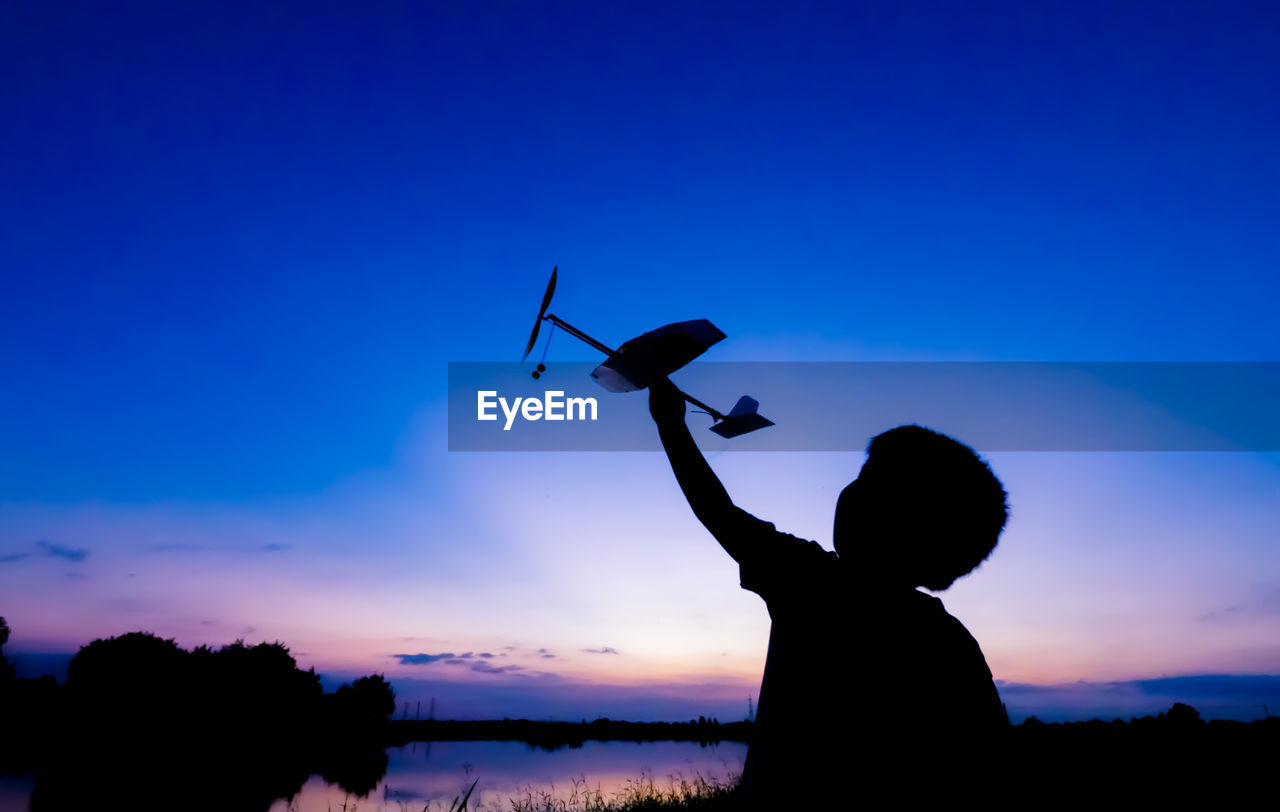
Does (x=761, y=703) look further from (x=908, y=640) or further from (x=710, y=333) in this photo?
(x=710, y=333)

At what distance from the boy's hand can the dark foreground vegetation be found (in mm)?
735

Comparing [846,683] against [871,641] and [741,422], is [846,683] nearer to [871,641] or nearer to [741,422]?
[871,641]

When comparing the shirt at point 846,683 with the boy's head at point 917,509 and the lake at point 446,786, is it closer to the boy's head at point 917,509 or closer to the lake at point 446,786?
the boy's head at point 917,509

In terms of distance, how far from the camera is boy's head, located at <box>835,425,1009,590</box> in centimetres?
135

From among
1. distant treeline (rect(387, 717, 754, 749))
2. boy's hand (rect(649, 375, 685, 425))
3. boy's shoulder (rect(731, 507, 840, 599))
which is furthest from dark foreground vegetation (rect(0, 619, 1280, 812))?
distant treeline (rect(387, 717, 754, 749))

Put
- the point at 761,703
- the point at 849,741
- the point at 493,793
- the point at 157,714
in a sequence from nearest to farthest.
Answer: the point at 849,741
the point at 761,703
the point at 493,793
the point at 157,714

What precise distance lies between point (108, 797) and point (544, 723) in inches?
5921

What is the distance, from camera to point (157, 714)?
43.2m

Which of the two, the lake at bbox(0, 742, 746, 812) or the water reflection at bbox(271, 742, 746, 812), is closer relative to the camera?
the lake at bbox(0, 742, 746, 812)

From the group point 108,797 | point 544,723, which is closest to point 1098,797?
point 108,797

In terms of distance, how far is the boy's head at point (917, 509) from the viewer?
135 centimetres

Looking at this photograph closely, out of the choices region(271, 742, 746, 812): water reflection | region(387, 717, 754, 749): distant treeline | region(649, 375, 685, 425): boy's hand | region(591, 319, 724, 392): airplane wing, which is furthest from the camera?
region(387, 717, 754, 749): distant treeline

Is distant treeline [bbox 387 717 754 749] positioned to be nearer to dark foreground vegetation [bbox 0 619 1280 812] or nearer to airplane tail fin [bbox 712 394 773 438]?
dark foreground vegetation [bbox 0 619 1280 812]

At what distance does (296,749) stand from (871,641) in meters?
75.0
